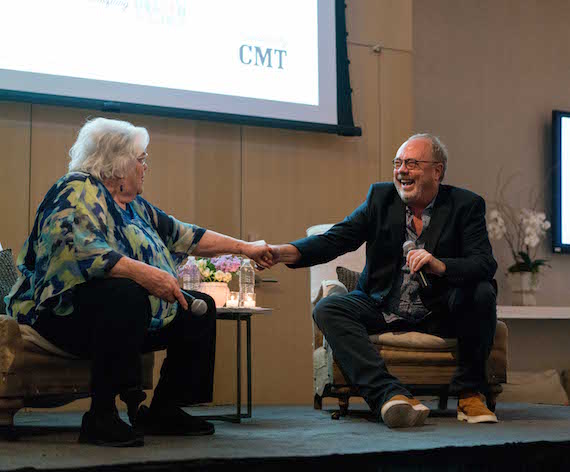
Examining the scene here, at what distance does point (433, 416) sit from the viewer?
9.76 ft

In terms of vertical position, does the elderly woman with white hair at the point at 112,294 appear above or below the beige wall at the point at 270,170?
below

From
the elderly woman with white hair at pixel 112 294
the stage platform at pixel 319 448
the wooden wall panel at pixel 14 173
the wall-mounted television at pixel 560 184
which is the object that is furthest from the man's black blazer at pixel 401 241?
the wall-mounted television at pixel 560 184

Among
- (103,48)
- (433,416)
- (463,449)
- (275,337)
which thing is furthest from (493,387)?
(103,48)

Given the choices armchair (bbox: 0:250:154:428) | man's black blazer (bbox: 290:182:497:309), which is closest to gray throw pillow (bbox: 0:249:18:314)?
armchair (bbox: 0:250:154:428)

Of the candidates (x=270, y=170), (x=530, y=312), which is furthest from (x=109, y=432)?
(x=530, y=312)

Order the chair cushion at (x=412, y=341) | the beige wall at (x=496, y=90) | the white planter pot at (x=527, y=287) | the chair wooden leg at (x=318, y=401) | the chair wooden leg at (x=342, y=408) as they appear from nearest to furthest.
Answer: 1. the chair cushion at (x=412, y=341)
2. the chair wooden leg at (x=342, y=408)
3. the chair wooden leg at (x=318, y=401)
4. the white planter pot at (x=527, y=287)
5. the beige wall at (x=496, y=90)

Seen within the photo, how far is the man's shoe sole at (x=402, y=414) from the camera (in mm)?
2451

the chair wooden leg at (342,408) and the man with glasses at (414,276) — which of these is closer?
the man with glasses at (414,276)

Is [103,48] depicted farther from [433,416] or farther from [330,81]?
[433,416]

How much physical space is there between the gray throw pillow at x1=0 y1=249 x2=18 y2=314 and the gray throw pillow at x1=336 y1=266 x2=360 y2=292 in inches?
54.3

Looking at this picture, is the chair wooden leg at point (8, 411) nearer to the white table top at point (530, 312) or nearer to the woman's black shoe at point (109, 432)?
the woman's black shoe at point (109, 432)

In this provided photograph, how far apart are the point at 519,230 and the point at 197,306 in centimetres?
374

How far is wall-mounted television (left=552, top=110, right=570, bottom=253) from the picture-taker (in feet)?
18.2

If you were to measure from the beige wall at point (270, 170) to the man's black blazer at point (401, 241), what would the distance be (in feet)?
4.18
